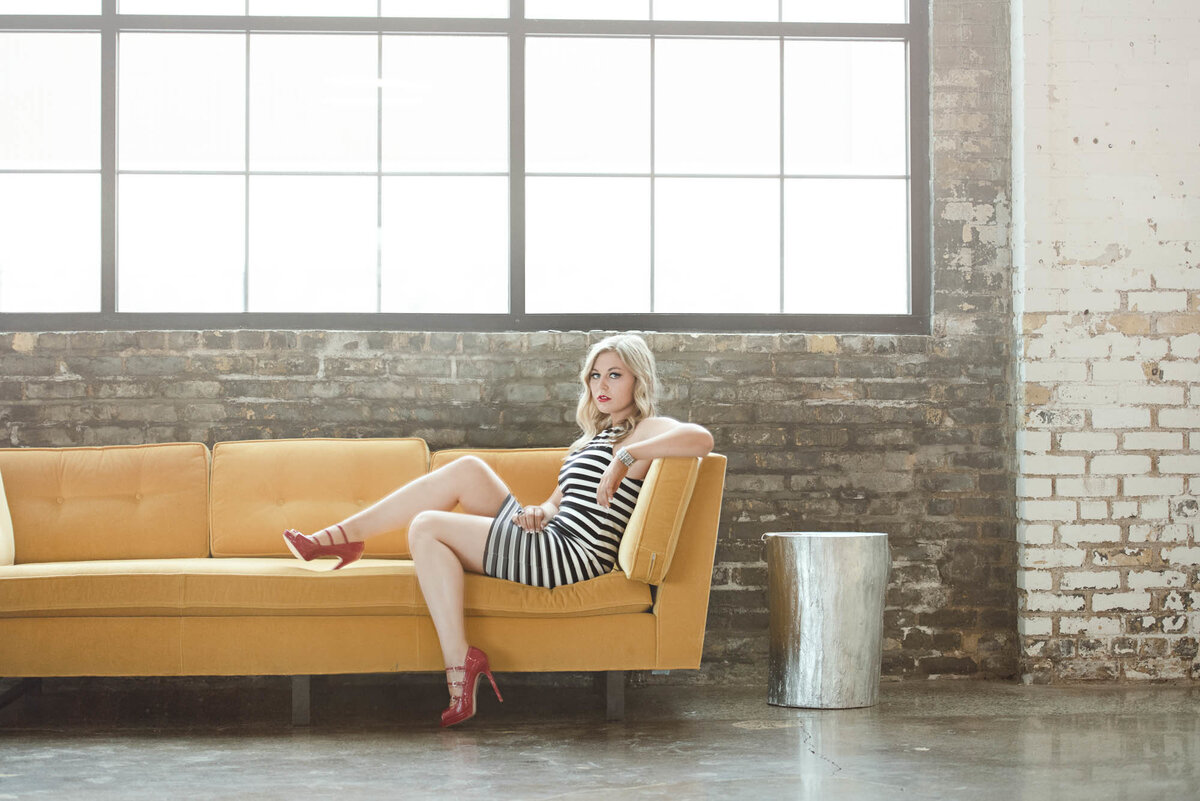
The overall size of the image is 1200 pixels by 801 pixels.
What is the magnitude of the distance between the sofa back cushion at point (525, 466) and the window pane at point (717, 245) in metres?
0.89

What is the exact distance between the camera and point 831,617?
11.7ft

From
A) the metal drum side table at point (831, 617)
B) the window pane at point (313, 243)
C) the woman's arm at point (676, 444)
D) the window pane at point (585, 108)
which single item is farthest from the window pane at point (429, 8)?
the metal drum side table at point (831, 617)

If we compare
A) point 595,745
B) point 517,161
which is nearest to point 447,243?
point 517,161

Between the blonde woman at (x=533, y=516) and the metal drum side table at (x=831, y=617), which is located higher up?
the blonde woman at (x=533, y=516)

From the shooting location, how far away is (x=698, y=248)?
4492mm

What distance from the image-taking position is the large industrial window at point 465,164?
4402 mm

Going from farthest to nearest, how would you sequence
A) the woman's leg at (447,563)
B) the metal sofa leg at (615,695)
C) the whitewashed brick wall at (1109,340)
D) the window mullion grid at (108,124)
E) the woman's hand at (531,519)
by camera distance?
the window mullion grid at (108,124) < the whitewashed brick wall at (1109,340) < the metal sofa leg at (615,695) < the woman's hand at (531,519) < the woman's leg at (447,563)

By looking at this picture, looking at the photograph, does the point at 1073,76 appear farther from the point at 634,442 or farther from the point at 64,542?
the point at 64,542

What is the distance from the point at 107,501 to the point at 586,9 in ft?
8.44

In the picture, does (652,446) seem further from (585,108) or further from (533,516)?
(585,108)

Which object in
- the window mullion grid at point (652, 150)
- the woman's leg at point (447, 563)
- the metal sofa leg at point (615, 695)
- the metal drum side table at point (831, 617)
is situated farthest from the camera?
the window mullion grid at point (652, 150)

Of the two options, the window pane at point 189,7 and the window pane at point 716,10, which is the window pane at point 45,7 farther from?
the window pane at point 716,10

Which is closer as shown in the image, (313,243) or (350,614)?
(350,614)

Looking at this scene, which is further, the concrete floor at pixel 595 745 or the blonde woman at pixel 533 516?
the blonde woman at pixel 533 516
